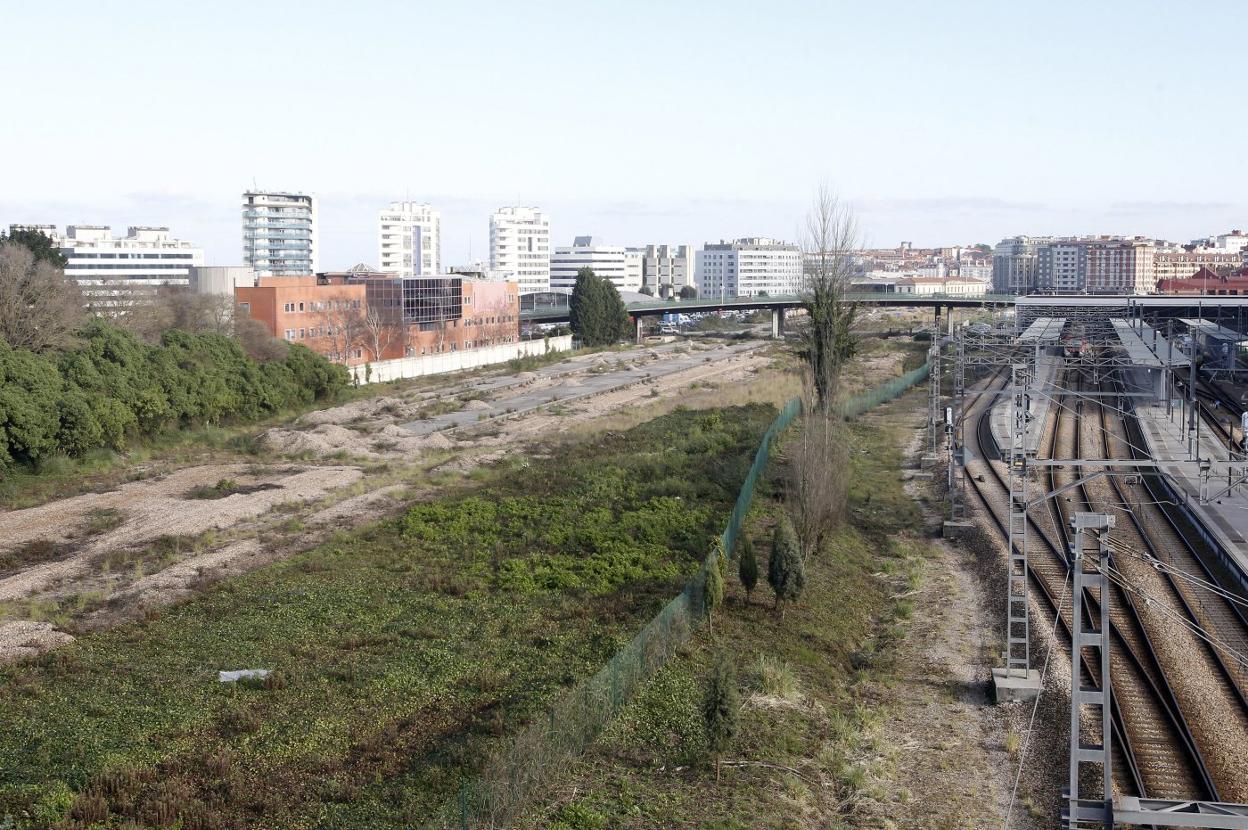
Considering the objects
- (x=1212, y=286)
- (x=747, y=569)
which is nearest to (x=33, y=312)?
(x=747, y=569)

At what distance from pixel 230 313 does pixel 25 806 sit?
168 ft

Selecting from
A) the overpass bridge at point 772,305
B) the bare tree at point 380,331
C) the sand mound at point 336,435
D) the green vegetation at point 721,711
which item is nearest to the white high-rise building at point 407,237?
the overpass bridge at point 772,305

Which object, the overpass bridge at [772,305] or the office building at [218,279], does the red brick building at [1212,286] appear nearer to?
the overpass bridge at [772,305]

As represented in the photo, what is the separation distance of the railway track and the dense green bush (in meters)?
26.5

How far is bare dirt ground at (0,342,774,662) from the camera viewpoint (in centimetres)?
2115

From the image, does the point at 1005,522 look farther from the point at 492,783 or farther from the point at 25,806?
the point at 25,806

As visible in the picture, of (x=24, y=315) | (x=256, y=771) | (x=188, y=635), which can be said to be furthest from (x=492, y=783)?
(x=24, y=315)

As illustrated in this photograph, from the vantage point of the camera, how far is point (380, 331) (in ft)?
229

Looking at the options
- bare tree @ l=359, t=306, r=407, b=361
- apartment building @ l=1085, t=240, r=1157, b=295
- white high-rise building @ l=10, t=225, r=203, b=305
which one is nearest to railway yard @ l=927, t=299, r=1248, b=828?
bare tree @ l=359, t=306, r=407, b=361

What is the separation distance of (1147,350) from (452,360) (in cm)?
4222

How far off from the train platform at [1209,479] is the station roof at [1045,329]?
3959 millimetres

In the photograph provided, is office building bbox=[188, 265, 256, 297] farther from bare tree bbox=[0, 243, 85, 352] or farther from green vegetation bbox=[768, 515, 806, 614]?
green vegetation bbox=[768, 515, 806, 614]

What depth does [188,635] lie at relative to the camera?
1845 cm

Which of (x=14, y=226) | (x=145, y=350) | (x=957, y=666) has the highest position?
(x=14, y=226)
